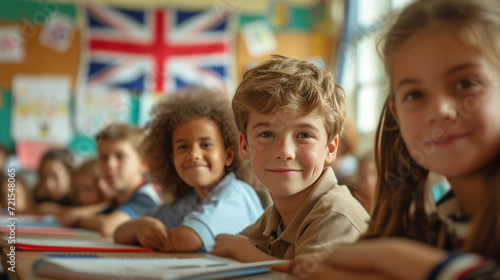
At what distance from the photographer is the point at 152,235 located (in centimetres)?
115

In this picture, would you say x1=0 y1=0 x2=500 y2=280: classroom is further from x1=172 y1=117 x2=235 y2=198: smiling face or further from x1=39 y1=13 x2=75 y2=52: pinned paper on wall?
x1=39 y1=13 x2=75 y2=52: pinned paper on wall

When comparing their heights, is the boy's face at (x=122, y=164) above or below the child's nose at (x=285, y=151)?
above

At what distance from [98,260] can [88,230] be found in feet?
3.26

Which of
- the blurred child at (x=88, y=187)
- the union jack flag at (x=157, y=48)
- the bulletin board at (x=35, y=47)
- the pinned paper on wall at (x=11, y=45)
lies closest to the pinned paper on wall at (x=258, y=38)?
the union jack flag at (x=157, y=48)

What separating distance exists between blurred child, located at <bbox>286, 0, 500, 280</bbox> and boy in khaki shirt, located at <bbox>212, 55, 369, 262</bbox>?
24cm

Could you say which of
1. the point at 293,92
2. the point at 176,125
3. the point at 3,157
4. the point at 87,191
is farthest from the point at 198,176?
the point at 3,157

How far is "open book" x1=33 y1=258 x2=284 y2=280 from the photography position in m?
0.65

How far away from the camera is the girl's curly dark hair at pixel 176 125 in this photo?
1.24 meters

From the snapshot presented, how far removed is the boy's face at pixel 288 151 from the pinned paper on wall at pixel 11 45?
4099 mm

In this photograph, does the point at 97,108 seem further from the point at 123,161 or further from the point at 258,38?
the point at 123,161

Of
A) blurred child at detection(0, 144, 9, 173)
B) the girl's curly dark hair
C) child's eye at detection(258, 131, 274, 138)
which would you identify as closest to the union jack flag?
blurred child at detection(0, 144, 9, 173)

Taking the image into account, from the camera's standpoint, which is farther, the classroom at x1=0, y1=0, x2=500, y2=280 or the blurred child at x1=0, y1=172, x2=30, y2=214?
the blurred child at x1=0, y1=172, x2=30, y2=214

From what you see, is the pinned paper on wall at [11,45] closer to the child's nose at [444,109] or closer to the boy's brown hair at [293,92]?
the boy's brown hair at [293,92]

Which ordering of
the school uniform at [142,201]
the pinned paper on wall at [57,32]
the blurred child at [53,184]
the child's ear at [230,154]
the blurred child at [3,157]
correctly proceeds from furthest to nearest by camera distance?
the pinned paper on wall at [57,32] → the blurred child at [3,157] → the blurred child at [53,184] → the school uniform at [142,201] → the child's ear at [230,154]
